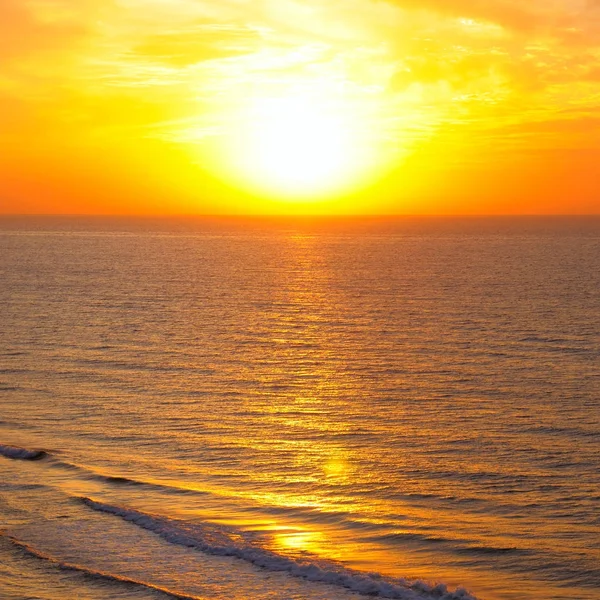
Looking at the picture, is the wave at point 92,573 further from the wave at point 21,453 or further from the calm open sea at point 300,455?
the wave at point 21,453

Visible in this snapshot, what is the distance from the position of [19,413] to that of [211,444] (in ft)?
38.3

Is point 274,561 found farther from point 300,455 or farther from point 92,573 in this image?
point 300,455

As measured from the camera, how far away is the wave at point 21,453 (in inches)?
1358

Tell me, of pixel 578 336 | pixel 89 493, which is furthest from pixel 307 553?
pixel 578 336

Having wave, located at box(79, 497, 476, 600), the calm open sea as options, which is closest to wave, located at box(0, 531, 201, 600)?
the calm open sea

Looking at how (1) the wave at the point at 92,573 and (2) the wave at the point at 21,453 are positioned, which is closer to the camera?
(1) the wave at the point at 92,573

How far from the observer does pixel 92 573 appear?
22953 mm

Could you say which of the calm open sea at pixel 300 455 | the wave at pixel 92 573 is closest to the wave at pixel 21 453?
the calm open sea at pixel 300 455

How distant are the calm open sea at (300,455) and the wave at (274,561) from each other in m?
0.08

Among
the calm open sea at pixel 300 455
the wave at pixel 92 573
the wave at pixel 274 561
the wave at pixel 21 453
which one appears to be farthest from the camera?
the wave at pixel 21 453

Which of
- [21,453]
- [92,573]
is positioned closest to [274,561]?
[92,573]

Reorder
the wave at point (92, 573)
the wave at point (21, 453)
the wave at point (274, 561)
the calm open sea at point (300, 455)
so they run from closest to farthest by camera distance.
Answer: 1. the wave at point (92, 573)
2. the wave at point (274, 561)
3. the calm open sea at point (300, 455)
4. the wave at point (21, 453)

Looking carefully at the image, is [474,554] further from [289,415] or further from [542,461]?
[289,415]

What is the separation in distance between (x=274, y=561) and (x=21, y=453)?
15356mm
